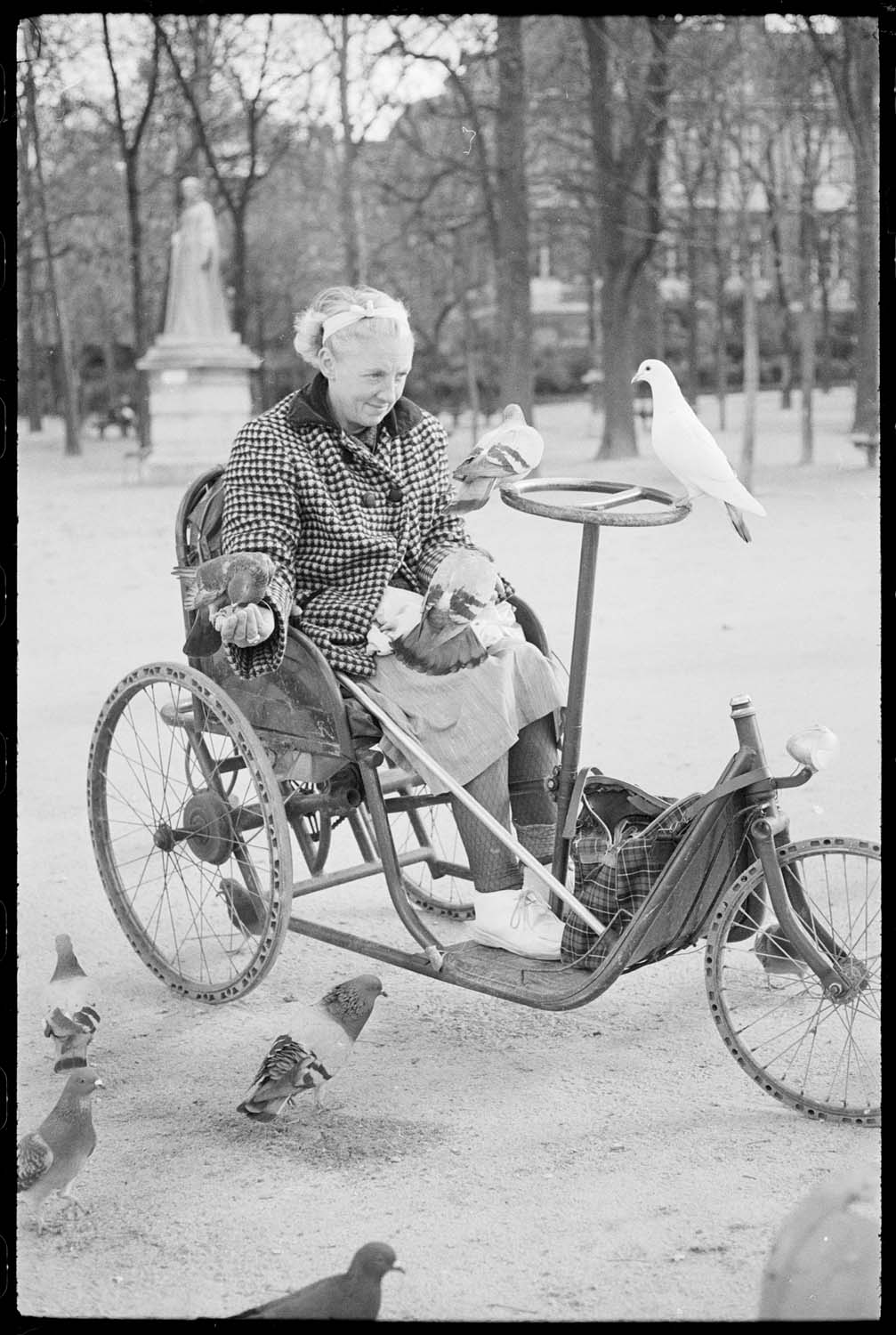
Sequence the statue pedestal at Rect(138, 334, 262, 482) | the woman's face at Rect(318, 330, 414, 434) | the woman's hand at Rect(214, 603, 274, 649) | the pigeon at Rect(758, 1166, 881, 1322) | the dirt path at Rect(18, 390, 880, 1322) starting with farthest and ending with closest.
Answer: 1. the statue pedestal at Rect(138, 334, 262, 482)
2. the woman's face at Rect(318, 330, 414, 434)
3. the woman's hand at Rect(214, 603, 274, 649)
4. the dirt path at Rect(18, 390, 880, 1322)
5. the pigeon at Rect(758, 1166, 881, 1322)

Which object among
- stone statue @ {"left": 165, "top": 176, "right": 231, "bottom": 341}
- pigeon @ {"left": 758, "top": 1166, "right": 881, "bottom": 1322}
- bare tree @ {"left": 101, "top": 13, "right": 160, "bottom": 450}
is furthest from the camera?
bare tree @ {"left": 101, "top": 13, "right": 160, "bottom": 450}

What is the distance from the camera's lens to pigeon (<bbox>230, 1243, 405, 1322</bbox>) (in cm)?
227

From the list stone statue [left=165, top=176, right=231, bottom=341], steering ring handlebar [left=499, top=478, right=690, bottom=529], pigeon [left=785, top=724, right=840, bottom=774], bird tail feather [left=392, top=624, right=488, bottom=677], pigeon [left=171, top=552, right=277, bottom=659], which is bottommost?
pigeon [left=785, top=724, right=840, bottom=774]

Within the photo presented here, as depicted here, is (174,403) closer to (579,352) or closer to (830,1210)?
(830,1210)

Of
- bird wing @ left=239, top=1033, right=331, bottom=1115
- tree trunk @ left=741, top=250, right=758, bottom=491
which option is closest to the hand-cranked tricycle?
bird wing @ left=239, top=1033, right=331, bottom=1115

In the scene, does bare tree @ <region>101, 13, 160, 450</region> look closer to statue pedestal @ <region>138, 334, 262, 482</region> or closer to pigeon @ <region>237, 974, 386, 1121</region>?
statue pedestal @ <region>138, 334, 262, 482</region>

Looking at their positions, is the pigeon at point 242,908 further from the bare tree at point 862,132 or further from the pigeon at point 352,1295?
the bare tree at point 862,132

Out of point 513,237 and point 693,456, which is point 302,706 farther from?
point 513,237

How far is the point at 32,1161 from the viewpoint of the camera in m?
2.72

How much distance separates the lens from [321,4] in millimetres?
2199

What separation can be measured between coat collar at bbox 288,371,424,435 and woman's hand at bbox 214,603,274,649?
0.52 meters

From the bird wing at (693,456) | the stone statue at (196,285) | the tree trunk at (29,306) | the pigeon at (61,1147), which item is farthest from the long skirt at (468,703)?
the tree trunk at (29,306)

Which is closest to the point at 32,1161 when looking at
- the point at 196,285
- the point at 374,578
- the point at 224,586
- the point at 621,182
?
the point at 224,586

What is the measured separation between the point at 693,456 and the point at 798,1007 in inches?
51.7
